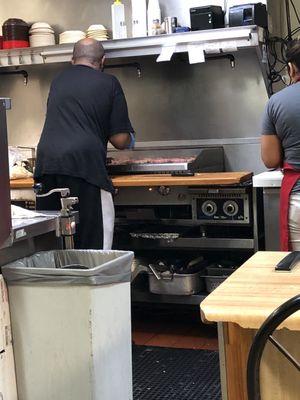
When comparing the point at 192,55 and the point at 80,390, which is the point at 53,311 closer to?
the point at 80,390

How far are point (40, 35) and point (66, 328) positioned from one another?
2.74 meters

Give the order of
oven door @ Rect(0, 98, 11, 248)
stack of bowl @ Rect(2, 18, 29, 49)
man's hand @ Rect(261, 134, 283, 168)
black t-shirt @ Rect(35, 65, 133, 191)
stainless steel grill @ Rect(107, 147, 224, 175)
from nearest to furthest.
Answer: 1. oven door @ Rect(0, 98, 11, 248)
2. man's hand @ Rect(261, 134, 283, 168)
3. black t-shirt @ Rect(35, 65, 133, 191)
4. stainless steel grill @ Rect(107, 147, 224, 175)
5. stack of bowl @ Rect(2, 18, 29, 49)

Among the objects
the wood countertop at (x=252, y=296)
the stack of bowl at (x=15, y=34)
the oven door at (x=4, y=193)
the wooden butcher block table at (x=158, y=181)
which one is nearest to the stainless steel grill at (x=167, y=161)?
the wooden butcher block table at (x=158, y=181)

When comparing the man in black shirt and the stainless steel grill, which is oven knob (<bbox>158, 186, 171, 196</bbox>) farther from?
the man in black shirt

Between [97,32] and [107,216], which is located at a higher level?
[97,32]

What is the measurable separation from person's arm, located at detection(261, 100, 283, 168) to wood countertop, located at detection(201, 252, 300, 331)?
1384 millimetres

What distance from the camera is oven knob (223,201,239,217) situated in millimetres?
3543

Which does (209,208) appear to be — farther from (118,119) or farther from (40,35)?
(40,35)

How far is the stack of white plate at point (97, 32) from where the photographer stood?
4.21m

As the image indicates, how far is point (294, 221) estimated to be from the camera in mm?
2896

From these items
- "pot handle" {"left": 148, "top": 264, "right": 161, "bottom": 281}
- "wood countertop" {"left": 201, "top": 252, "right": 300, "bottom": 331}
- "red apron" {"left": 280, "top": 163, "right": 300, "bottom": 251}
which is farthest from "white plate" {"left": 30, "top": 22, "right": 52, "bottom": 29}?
"wood countertop" {"left": 201, "top": 252, "right": 300, "bottom": 331}

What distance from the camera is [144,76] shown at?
14.3 ft

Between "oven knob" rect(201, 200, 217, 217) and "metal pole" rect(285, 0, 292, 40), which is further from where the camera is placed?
"metal pole" rect(285, 0, 292, 40)

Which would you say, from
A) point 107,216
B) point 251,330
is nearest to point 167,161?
point 107,216
